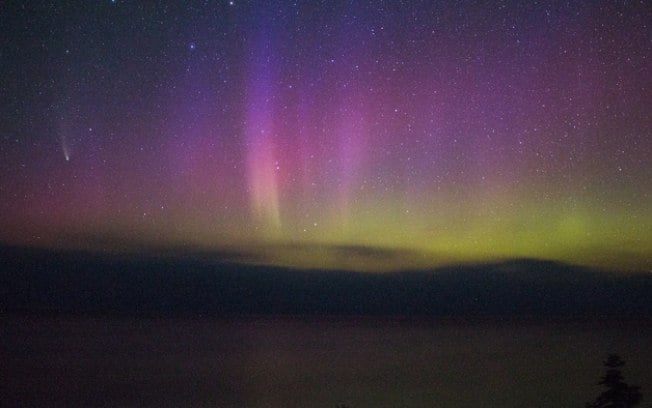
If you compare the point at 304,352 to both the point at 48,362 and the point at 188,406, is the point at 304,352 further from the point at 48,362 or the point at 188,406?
the point at 188,406

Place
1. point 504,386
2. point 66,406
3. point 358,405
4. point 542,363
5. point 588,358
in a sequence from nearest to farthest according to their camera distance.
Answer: point 358,405 → point 66,406 → point 504,386 → point 542,363 → point 588,358

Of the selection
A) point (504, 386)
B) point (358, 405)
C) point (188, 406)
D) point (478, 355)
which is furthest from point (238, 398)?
point (478, 355)

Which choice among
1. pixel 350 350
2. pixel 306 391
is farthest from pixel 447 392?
pixel 350 350

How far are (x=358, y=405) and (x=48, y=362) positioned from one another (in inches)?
1578

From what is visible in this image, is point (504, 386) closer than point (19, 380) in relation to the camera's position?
Yes

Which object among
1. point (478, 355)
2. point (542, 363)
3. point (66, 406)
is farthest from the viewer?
point (478, 355)

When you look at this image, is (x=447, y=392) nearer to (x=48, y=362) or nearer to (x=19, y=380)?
(x=19, y=380)

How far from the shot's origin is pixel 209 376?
53781mm

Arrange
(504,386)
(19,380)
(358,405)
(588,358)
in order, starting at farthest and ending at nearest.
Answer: (588,358) → (19,380) → (504,386) → (358,405)

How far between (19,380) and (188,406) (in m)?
19.5

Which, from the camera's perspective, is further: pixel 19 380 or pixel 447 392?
pixel 19 380

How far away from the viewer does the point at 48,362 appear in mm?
64250

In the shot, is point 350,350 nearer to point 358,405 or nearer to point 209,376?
point 209,376

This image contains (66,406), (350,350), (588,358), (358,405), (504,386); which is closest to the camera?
(358,405)
